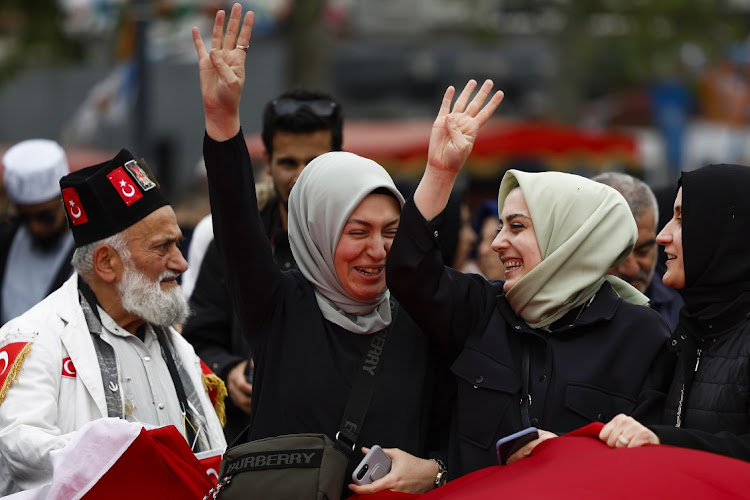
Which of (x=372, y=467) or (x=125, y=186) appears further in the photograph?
(x=125, y=186)

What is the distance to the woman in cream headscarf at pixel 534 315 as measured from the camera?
3.72 m

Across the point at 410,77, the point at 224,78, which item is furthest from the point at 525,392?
the point at 410,77

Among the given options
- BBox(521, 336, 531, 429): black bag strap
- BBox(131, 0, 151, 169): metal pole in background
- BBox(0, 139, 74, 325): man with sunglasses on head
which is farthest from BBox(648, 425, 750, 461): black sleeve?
BBox(131, 0, 151, 169): metal pole in background

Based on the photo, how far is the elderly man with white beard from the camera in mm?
4203

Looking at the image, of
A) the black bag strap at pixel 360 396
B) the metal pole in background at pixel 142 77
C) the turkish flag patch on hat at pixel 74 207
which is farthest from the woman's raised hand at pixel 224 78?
the metal pole in background at pixel 142 77

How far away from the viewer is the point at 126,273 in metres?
4.62

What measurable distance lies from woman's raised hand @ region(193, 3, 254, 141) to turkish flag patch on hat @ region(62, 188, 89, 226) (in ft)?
3.32

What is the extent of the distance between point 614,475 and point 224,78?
65.3 inches

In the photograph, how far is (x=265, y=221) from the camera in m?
5.43

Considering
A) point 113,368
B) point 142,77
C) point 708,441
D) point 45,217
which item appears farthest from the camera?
point 142,77

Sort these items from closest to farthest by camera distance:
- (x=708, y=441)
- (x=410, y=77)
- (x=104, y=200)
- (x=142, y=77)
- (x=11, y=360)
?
(x=708, y=441) < (x=11, y=360) < (x=104, y=200) < (x=142, y=77) < (x=410, y=77)

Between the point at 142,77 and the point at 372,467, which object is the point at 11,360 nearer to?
the point at 372,467

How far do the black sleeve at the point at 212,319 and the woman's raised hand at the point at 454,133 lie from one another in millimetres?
1907

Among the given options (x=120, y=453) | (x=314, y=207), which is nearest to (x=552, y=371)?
(x=314, y=207)
